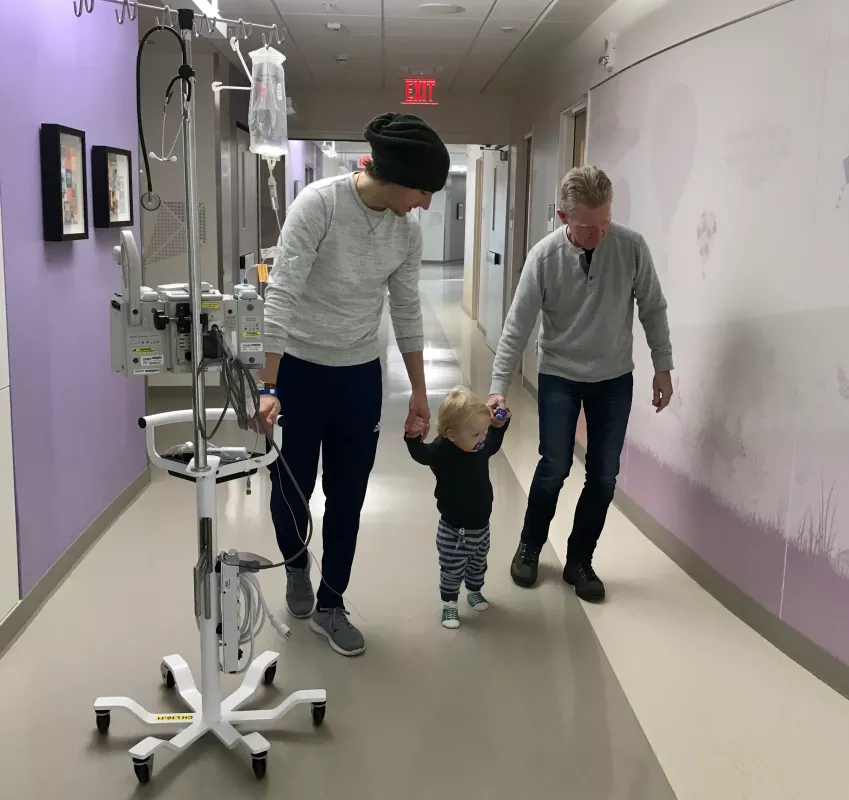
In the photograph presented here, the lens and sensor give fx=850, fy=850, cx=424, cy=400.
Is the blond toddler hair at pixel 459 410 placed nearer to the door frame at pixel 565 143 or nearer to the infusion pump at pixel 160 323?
the infusion pump at pixel 160 323

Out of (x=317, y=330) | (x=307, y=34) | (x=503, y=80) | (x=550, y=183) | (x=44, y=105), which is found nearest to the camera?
(x=317, y=330)

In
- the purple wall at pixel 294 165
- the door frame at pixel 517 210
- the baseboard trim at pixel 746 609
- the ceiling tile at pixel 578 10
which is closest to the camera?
the baseboard trim at pixel 746 609

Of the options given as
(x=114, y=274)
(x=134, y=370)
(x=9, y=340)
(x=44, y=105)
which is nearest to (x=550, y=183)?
(x=114, y=274)

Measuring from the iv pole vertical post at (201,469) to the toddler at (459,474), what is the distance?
741mm

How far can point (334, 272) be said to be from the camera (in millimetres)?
2221

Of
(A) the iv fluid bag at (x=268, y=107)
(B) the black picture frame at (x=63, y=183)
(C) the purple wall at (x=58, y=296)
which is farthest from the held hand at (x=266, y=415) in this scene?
(A) the iv fluid bag at (x=268, y=107)

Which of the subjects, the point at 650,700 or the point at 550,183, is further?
the point at 550,183

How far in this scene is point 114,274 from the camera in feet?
11.8

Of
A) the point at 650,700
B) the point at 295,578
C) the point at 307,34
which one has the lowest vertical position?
the point at 650,700

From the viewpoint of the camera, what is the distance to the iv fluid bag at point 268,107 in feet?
14.0

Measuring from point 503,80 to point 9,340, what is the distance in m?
5.53

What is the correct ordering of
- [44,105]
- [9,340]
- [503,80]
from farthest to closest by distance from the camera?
[503,80]
[44,105]
[9,340]

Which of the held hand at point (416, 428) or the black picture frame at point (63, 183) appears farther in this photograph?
the black picture frame at point (63, 183)

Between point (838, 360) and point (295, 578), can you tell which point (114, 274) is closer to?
point (295, 578)
